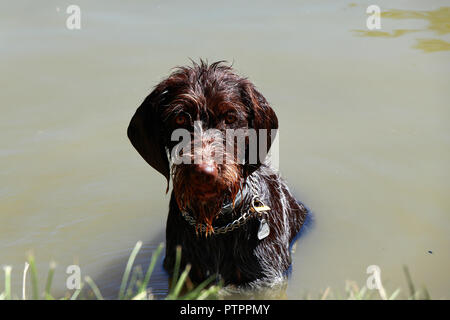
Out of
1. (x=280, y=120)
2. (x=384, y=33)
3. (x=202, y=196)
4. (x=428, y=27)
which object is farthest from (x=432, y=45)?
(x=202, y=196)

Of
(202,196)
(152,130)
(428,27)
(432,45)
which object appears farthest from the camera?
(428,27)

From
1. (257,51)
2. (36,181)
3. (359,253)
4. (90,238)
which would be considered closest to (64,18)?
(257,51)

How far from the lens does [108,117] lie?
6742 mm

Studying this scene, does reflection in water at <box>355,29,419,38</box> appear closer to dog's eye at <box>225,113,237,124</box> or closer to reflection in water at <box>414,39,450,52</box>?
reflection in water at <box>414,39,450,52</box>

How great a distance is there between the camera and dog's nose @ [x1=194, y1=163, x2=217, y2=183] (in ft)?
10.8

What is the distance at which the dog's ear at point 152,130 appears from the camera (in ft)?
12.6

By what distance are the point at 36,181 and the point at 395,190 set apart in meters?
3.57

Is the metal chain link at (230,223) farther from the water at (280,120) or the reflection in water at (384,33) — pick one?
the reflection in water at (384,33)

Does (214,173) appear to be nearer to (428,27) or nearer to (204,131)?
(204,131)

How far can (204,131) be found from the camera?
11.7 ft

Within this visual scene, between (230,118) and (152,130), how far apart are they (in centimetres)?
56

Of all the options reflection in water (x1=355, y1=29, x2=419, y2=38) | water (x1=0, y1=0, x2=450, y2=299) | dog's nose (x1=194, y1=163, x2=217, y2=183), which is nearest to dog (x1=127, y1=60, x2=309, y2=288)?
dog's nose (x1=194, y1=163, x2=217, y2=183)

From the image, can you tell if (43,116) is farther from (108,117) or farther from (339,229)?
(339,229)

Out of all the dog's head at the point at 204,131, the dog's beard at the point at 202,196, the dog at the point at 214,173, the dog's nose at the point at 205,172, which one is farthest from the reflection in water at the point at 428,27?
the dog's nose at the point at 205,172
